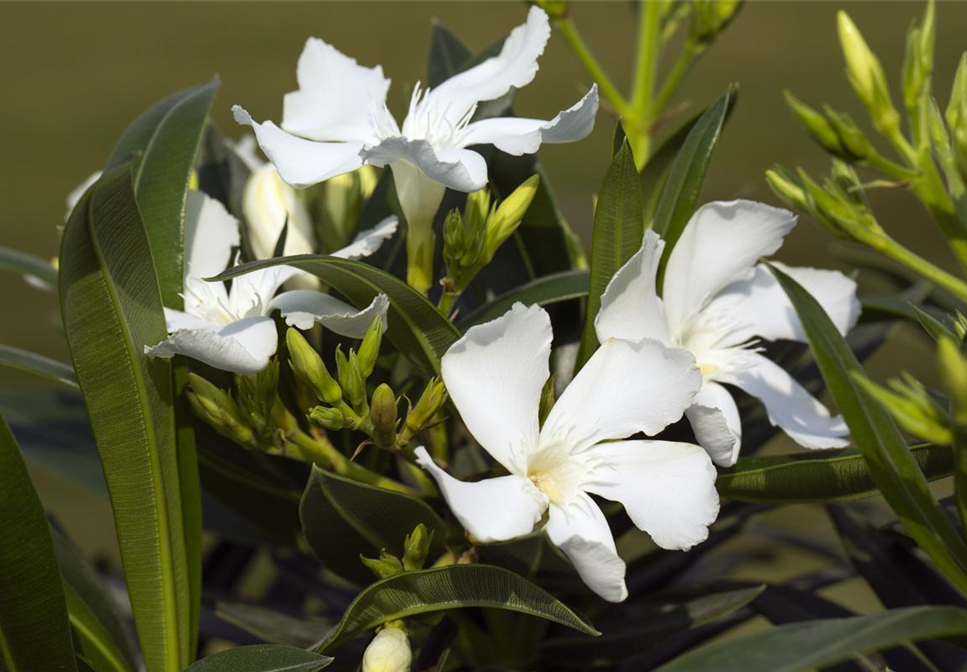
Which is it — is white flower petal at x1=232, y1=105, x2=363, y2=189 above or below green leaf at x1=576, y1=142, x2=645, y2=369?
above

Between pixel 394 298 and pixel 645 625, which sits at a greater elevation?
pixel 394 298

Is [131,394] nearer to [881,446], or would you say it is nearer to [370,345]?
[370,345]

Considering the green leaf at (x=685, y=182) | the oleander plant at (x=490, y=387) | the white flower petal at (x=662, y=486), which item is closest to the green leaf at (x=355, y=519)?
the oleander plant at (x=490, y=387)

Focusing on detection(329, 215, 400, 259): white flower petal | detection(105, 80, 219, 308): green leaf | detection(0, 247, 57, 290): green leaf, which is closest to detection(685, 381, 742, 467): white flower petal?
detection(329, 215, 400, 259): white flower petal

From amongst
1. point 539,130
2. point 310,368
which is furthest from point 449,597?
point 539,130

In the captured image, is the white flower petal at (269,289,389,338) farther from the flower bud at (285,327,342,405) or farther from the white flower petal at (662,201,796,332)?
the white flower petal at (662,201,796,332)

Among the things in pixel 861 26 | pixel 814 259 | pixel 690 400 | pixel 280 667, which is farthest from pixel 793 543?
pixel 861 26
